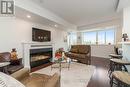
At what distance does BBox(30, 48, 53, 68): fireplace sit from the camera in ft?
14.8

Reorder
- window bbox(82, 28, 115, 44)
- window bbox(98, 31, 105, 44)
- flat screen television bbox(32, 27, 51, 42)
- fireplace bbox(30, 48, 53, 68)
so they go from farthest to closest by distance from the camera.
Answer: window bbox(98, 31, 105, 44) < window bbox(82, 28, 115, 44) < flat screen television bbox(32, 27, 51, 42) < fireplace bbox(30, 48, 53, 68)

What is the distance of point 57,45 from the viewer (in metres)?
6.73

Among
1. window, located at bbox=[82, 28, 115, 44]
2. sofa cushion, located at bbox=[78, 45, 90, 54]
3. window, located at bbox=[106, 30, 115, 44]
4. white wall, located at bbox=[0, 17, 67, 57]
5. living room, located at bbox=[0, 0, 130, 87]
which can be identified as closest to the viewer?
living room, located at bbox=[0, 0, 130, 87]

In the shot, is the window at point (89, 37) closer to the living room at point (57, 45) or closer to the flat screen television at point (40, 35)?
the living room at point (57, 45)

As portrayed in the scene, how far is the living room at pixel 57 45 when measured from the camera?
2639mm

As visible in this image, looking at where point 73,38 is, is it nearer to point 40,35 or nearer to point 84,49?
point 84,49

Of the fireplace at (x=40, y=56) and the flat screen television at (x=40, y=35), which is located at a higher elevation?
the flat screen television at (x=40, y=35)

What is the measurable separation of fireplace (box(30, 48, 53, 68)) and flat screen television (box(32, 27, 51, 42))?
519 millimetres

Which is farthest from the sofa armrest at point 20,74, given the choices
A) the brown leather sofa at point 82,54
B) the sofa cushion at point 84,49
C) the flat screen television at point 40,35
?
the sofa cushion at point 84,49

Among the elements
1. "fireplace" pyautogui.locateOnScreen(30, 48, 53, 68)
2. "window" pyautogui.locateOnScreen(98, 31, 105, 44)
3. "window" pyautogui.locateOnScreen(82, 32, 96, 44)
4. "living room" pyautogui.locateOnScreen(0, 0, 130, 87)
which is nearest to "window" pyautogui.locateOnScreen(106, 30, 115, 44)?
"living room" pyautogui.locateOnScreen(0, 0, 130, 87)

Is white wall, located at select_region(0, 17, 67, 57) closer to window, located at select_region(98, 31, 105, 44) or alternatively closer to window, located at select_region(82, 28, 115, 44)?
window, located at select_region(82, 28, 115, 44)

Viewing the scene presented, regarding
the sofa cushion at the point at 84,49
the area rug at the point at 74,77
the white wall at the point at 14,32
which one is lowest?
the area rug at the point at 74,77


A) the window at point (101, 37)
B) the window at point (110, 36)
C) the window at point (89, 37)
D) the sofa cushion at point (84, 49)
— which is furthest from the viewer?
the window at point (89, 37)

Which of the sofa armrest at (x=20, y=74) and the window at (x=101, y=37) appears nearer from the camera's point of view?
the sofa armrest at (x=20, y=74)
